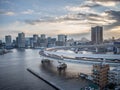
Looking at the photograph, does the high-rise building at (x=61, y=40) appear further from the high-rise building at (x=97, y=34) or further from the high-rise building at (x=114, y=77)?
the high-rise building at (x=114, y=77)

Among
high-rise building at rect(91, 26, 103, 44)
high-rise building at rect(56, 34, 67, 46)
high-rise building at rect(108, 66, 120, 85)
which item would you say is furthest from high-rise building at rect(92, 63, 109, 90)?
high-rise building at rect(56, 34, 67, 46)

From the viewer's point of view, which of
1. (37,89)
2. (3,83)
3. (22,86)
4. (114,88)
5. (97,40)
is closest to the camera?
(114,88)

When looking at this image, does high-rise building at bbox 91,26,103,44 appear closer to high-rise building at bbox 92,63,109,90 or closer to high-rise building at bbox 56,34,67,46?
high-rise building at bbox 56,34,67,46

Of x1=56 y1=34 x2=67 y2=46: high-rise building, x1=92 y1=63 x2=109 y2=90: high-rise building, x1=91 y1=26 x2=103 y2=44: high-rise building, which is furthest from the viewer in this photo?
x1=56 y1=34 x2=67 y2=46: high-rise building

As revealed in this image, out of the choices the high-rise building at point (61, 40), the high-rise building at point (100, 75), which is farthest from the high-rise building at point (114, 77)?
the high-rise building at point (61, 40)

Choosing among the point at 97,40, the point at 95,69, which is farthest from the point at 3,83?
the point at 97,40

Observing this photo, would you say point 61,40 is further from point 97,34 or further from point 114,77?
point 114,77

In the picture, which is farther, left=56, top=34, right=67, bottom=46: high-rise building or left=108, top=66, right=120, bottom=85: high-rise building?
left=56, top=34, right=67, bottom=46: high-rise building

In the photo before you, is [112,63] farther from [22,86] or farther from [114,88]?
[22,86]

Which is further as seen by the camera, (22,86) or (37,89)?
(22,86)

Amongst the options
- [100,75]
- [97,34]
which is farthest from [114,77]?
[97,34]

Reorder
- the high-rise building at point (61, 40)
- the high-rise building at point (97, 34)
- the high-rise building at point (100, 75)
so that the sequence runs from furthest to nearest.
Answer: the high-rise building at point (61, 40) < the high-rise building at point (97, 34) < the high-rise building at point (100, 75)
